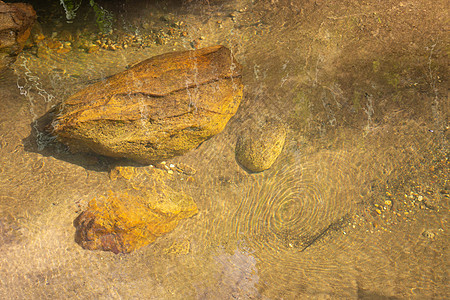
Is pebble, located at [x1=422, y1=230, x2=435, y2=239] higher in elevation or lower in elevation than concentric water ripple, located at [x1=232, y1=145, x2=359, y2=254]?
higher

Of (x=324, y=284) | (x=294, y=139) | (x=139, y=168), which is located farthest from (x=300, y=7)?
(x=324, y=284)

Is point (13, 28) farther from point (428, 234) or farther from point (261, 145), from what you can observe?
point (428, 234)

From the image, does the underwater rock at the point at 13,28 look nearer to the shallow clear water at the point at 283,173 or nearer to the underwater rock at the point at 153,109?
the shallow clear water at the point at 283,173

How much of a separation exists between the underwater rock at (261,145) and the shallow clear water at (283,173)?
0.34 feet

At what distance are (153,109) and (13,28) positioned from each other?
225cm

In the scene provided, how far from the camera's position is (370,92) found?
3.81m

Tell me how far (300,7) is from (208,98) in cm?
222

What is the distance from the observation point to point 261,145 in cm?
375

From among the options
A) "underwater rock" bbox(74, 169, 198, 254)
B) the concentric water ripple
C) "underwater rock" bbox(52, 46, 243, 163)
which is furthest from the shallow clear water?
"underwater rock" bbox(52, 46, 243, 163)

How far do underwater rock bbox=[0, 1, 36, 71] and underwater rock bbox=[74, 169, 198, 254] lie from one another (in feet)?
7.55

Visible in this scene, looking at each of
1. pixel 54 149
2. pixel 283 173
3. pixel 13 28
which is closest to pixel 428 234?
pixel 283 173

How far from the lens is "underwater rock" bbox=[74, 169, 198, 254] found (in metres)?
3.25

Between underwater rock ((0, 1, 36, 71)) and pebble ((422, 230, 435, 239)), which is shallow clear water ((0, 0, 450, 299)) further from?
underwater rock ((0, 1, 36, 71))

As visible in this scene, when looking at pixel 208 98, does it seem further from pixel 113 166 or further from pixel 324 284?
pixel 324 284
